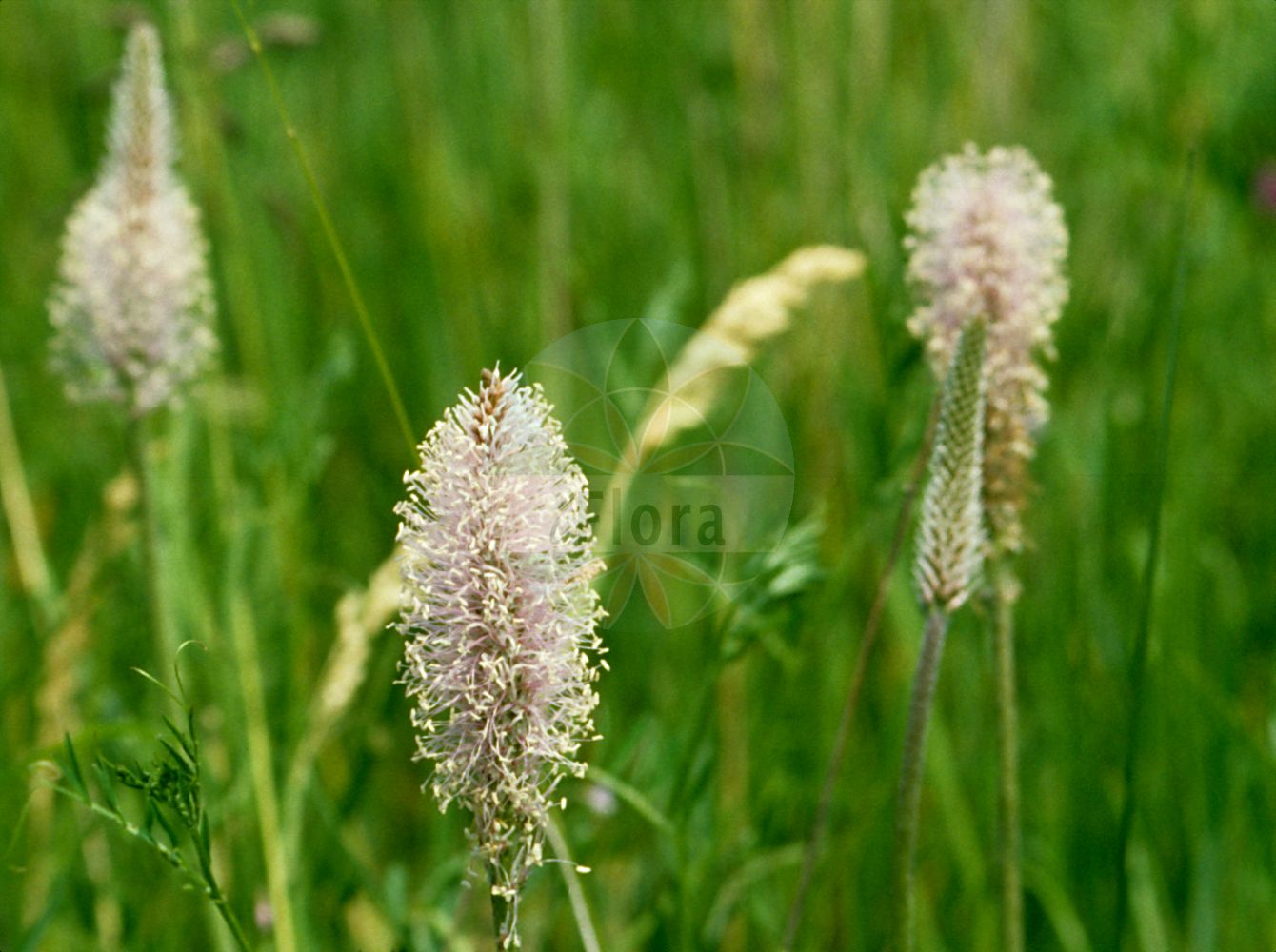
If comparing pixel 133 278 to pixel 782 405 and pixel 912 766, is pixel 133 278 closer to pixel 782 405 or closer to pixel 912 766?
pixel 912 766

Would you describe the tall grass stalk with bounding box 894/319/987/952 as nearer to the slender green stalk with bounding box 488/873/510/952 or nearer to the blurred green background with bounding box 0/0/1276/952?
the blurred green background with bounding box 0/0/1276/952

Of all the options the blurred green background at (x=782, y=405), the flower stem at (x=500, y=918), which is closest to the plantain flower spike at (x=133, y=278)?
the blurred green background at (x=782, y=405)

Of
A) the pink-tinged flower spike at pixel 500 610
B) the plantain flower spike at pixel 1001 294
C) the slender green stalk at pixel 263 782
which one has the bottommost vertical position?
the slender green stalk at pixel 263 782

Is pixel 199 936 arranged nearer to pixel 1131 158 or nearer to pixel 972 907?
pixel 972 907

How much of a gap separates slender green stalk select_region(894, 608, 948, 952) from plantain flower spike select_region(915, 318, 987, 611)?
0.04 meters

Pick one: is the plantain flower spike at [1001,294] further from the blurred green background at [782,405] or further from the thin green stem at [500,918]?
the thin green stem at [500,918]

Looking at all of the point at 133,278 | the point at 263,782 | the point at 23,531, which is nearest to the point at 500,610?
the point at 263,782

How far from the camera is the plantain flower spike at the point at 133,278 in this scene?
2.34 meters

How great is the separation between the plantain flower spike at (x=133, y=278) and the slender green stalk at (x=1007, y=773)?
144 cm

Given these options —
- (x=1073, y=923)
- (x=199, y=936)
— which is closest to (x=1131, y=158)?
(x=1073, y=923)

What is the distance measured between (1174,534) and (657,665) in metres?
1.15

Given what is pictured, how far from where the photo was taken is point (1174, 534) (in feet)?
9.31

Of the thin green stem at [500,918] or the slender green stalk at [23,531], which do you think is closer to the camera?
the thin green stem at [500,918]

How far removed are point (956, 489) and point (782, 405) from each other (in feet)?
7.01
